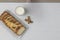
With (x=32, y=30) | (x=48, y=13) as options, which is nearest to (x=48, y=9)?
(x=48, y=13)

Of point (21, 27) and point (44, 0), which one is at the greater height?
point (44, 0)

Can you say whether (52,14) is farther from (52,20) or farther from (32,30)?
(32,30)

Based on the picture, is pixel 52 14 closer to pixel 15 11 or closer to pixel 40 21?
pixel 40 21
